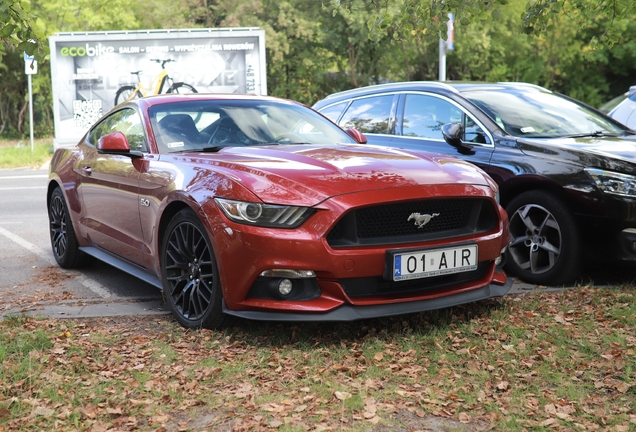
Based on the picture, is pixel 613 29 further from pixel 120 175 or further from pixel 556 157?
pixel 120 175

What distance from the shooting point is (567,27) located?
1242 inches

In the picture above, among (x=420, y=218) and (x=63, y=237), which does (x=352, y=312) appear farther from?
(x=63, y=237)

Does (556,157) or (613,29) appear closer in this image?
(556,157)

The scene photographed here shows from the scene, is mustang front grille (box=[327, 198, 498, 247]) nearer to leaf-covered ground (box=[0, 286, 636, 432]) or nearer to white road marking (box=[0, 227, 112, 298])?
leaf-covered ground (box=[0, 286, 636, 432])

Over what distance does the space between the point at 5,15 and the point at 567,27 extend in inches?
1172

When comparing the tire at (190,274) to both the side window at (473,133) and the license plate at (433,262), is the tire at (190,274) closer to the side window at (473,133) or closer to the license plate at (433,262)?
the license plate at (433,262)

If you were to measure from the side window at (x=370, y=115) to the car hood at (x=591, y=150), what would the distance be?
1.72 metres

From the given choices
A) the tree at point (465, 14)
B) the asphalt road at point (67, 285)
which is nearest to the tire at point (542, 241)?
the asphalt road at point (67, 285)

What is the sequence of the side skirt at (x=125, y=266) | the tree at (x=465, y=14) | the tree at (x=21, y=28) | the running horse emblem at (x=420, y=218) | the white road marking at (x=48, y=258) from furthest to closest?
1. the tree at (x=465, y=14)
2. the white road marking at (x=48, y=258)
3. the side skirt at (x=125, y=266)
4. the tree at (x=21, y=28)
5. the running horse emblem at (x=420, y=218)

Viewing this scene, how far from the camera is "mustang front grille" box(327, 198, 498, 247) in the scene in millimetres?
4401

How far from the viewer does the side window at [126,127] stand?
5746 millimetres

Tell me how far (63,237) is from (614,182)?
15.3 feet

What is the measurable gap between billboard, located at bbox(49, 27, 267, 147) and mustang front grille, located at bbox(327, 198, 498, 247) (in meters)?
18.0

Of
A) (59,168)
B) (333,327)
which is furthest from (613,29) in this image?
(59,168)
